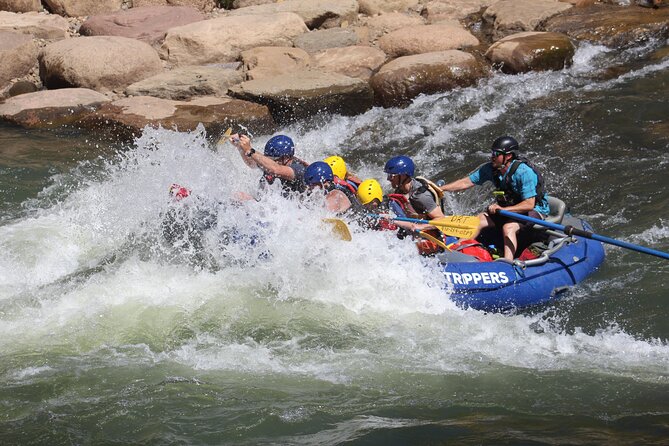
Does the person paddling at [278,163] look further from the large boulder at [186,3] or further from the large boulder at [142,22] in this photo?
the large boulder at [186,3]

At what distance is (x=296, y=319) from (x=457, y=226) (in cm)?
174

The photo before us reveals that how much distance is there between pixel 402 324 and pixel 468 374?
1074 millimetres

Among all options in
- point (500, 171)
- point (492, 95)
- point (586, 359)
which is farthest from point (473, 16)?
point (586, 359)

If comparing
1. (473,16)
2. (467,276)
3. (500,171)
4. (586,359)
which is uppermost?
(473,16)

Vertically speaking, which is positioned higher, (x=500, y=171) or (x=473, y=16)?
(x=473, y=16)

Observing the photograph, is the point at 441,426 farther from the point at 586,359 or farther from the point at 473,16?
the point at 473,16

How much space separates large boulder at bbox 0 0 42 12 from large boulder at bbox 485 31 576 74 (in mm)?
8654

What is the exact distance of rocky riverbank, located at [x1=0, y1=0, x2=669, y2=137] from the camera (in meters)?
11.9

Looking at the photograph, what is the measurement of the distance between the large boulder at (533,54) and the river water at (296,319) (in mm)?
1663

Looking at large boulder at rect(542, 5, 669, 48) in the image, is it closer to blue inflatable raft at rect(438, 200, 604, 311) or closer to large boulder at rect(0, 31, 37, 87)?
blue inflatable raft at rect(438, 200, 604, 311)

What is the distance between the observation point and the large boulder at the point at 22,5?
1584 centimetres

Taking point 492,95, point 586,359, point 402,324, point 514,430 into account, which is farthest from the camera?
point 492,95

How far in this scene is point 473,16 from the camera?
49.0 ft

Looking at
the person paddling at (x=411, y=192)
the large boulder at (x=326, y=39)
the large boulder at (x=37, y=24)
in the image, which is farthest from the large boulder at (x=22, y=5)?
the person paddling at (x=411, y=192)
